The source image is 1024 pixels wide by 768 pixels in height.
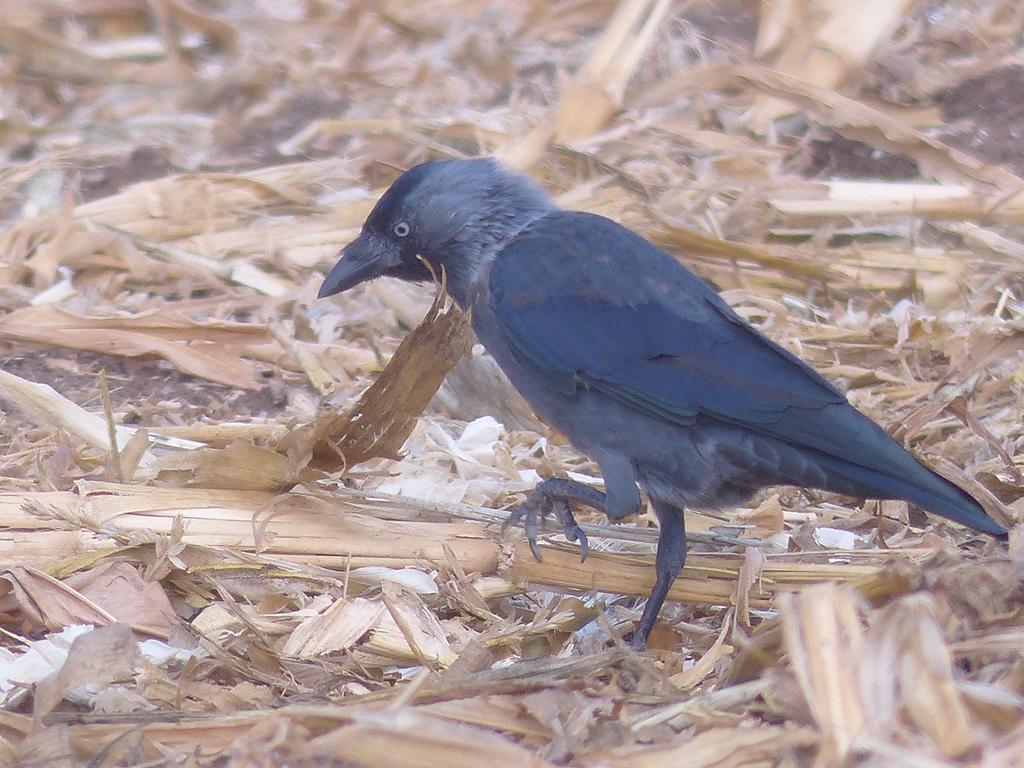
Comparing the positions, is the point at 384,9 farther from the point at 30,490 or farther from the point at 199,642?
the point at 199,642

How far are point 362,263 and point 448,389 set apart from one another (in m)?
0.76

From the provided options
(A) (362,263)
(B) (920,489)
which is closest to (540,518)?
(B) (920,489)

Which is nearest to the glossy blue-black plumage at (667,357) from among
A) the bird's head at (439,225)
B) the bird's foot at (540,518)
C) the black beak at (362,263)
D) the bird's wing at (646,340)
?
the bird's wing at (646,340)

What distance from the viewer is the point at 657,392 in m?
3.62

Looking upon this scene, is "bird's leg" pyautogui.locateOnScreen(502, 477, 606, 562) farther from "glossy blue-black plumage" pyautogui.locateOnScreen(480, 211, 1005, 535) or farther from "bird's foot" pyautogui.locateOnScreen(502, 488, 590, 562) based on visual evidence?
"glossy blue-black plumage" pyautogui.locateOnScreen(480, 211, 1005, 535)

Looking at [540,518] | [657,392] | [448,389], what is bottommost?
[448,389]

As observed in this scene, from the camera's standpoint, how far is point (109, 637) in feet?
8.30

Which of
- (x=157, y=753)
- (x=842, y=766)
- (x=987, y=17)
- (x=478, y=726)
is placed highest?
(x=987, y=17)

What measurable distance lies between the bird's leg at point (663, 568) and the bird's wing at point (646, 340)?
0.95 feet

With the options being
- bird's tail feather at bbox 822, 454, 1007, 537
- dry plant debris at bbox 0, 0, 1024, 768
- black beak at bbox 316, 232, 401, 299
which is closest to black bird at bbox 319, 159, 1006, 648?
bird's tail feather at bbox 822, 454, 1007, 537

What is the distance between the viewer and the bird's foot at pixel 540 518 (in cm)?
341

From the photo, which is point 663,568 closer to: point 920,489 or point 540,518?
point 540,518

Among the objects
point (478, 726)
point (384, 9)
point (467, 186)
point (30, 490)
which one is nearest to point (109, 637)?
point (478, 726)

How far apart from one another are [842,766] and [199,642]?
155 cm
